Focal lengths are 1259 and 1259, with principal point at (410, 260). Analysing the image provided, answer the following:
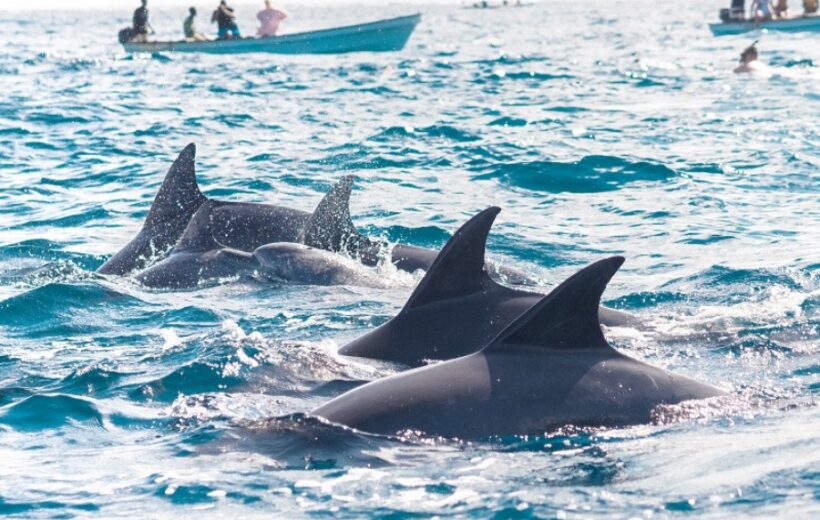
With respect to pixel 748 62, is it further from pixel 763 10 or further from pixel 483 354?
pixel 483 354

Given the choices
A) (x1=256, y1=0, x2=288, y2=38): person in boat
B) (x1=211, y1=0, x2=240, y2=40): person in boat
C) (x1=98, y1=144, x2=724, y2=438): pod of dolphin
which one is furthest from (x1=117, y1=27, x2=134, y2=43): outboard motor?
(x1=98, y1=144, x2=724, y2=438): pod of dolphin

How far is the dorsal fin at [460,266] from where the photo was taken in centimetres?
802

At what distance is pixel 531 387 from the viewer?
23.3 ft

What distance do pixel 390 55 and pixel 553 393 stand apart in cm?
4471

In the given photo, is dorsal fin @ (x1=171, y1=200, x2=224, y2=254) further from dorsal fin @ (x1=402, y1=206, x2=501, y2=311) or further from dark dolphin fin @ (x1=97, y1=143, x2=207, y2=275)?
dorsal fin @ (x1=402, y1=206, x2=501, y2=311)

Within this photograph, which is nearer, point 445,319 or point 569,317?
point 569,317

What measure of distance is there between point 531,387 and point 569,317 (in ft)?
1.49

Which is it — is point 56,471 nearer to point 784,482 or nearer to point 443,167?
point 784,482

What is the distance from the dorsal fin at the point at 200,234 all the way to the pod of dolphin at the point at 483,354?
2.55ft

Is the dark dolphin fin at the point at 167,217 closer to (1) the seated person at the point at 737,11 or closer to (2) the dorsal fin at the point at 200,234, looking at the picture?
(2) the dorsal fin at the point at 200,234

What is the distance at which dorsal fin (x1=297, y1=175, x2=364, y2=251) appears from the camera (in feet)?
40.3

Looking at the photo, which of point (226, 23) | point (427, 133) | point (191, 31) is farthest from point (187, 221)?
point (191, 31)

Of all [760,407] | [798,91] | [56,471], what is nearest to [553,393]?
[760,407]

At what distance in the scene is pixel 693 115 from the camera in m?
27.4
